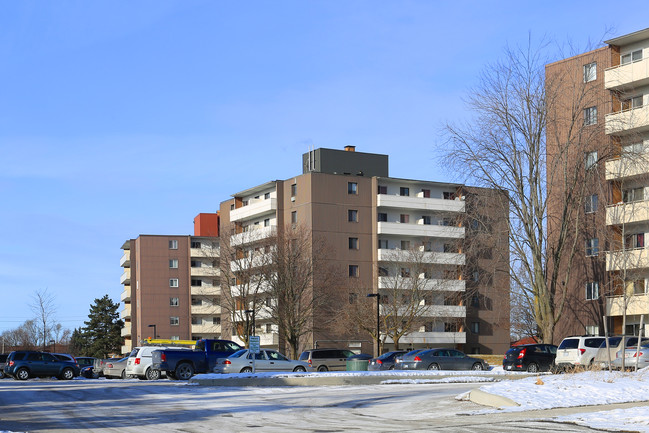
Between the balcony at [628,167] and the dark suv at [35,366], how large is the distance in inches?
1269

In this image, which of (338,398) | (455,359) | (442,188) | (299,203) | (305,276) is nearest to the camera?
(338,398)

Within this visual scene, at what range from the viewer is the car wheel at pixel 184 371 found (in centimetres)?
3750

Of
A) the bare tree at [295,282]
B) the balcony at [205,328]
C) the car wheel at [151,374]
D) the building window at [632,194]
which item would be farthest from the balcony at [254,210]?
the car wheel at [151,374]

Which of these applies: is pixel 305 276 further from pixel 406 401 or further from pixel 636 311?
pixel 406 401

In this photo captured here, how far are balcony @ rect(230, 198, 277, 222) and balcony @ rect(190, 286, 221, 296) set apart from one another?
13.5 meters

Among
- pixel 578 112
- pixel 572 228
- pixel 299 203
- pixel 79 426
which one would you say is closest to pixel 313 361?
pixel 572 228

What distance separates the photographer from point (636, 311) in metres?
50.9

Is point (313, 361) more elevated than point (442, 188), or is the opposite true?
point (442, 188)

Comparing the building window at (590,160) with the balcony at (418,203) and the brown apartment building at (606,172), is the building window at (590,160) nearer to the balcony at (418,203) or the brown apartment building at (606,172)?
the brown apartment building at (606,172)

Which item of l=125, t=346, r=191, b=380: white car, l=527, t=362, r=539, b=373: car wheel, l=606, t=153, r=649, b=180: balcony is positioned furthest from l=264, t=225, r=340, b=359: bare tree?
l=527, t=362, r=539, b=373: car wheel

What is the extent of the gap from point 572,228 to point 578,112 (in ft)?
22.9

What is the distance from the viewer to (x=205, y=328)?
101438 mm

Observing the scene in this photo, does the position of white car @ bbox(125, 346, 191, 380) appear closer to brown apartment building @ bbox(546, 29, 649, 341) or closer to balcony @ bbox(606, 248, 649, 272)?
brown apartment building @ bbox(546, 29, 649, 341)

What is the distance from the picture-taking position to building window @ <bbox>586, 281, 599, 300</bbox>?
54219 mm
